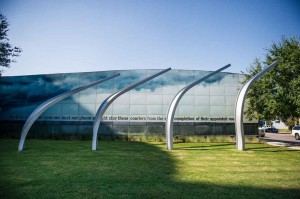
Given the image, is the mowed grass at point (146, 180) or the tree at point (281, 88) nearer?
the mowed grass at point (146, 180)

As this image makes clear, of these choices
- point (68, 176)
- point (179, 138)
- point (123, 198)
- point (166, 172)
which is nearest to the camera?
point (123, 198)

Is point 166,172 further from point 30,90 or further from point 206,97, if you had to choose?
point 30,90

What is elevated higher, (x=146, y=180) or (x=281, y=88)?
(x=281, y=88)

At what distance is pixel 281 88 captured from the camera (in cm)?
1620

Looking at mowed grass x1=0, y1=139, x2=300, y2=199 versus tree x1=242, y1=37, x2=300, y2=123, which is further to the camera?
tree x1=242, y1=37, x2=300, y2=123

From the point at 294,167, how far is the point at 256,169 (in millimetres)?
1805

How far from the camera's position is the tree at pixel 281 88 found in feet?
51.6

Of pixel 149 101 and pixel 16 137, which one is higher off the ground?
pixel 149 101

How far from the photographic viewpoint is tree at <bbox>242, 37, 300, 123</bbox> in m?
15.7

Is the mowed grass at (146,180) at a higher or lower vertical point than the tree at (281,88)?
lower

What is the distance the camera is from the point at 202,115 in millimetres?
23750

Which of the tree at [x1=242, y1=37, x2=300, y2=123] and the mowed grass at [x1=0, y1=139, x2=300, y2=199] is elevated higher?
the tree at [x1=242, y1=37, x2=300, y2=123]

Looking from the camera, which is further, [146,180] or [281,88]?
[281,88]

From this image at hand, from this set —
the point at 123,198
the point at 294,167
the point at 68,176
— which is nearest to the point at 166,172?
the point at 123,198
